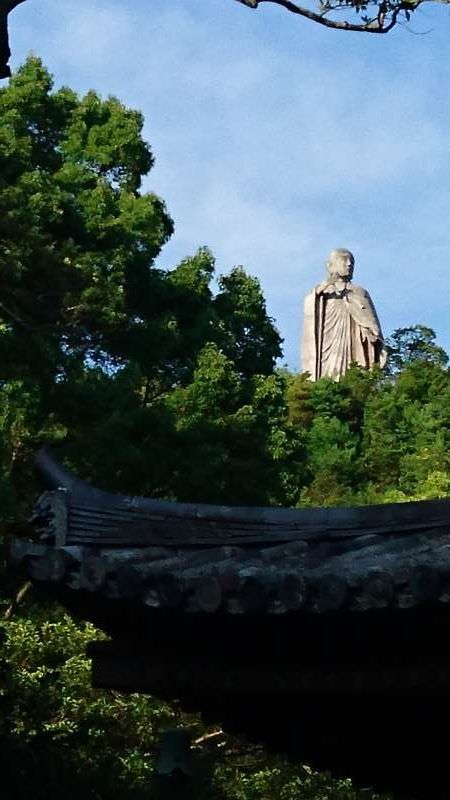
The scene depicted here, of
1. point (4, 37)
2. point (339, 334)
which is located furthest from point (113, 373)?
point (339, 334)

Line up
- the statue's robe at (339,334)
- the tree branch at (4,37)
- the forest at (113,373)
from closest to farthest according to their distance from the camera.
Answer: the tree branch at (4,37), the forest at (113,373), the statue's robe at (339,334)

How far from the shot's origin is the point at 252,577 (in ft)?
13.6

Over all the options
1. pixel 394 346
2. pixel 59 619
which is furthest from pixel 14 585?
pixel 394 346

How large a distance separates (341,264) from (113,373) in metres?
20.7

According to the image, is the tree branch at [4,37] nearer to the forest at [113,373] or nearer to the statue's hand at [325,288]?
the forest at [113,373]

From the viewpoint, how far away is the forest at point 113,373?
1498cm

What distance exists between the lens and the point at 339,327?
38.5m

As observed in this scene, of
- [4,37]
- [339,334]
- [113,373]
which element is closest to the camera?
[4,37]

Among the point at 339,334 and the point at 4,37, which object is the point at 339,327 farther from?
the point at 4,37

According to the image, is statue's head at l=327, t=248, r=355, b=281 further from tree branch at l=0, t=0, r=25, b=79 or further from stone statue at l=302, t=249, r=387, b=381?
tree branch at l=0, t=0, r=25, b=79

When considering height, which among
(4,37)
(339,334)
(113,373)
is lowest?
(4,37)

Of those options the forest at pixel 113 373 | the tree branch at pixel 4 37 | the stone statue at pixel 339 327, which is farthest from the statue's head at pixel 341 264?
the tree branch at pixel 4 37

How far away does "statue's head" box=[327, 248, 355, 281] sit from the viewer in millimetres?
39000

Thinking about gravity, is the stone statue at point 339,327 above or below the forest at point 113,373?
above
